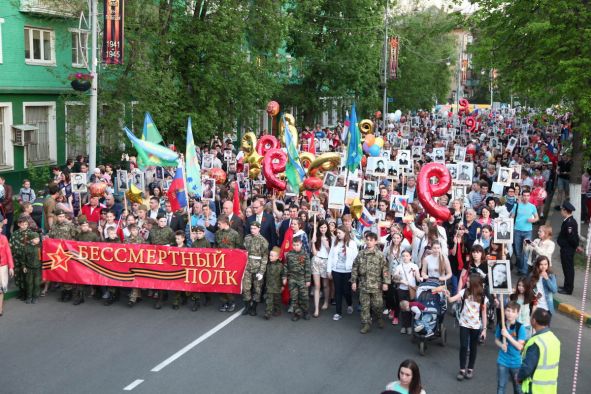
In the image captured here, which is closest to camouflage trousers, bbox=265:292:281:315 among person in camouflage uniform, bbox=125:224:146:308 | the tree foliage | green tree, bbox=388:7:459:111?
person in camouflage uniform, bbox=125:224:146:308

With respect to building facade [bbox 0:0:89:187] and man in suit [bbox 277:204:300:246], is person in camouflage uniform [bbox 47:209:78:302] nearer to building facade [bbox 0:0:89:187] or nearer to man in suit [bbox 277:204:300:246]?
man in suit [bbox 277:204:300:246]

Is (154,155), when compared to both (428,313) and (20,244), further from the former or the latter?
(428,313)

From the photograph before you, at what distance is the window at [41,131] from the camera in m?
25.4

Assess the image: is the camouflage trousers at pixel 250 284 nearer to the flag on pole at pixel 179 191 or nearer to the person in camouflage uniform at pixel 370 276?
the person in camouflage uniform at pixel 370 276

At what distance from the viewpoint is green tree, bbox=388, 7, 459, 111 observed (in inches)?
2093

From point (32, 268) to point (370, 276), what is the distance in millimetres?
5896

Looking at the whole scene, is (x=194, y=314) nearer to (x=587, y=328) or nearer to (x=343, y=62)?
(x=587, y=328)

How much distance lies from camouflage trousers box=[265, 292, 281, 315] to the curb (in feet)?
16.3

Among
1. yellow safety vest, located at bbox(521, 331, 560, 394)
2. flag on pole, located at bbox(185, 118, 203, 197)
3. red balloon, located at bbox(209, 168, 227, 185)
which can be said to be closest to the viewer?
yellow safety vest, located at bbox(521, 331, 560, 394)

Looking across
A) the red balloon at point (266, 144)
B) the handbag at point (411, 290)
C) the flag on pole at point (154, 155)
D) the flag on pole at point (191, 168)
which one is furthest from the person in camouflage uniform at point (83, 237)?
the red balloon at point (266, 144)

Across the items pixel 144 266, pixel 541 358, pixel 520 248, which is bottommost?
pixel 144 266

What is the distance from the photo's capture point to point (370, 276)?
38.3 ft

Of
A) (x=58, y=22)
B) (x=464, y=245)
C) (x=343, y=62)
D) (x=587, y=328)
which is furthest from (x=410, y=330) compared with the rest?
(x=343, y=62)

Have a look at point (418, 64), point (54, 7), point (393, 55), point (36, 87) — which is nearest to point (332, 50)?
point (393, 55)
